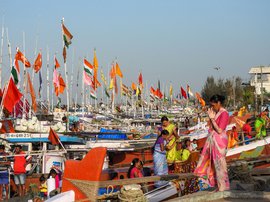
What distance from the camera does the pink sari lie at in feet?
23.7

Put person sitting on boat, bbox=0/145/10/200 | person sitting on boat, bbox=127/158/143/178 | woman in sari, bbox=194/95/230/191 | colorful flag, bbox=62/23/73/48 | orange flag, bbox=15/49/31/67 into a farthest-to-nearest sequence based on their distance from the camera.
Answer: orange flag, bbox=15/49/31/67
colorful flag, bbox=62/23/73/48
person sitting on boat, bbox=0/145/10/200
person sitting on boat, bbox=127/158/143/178
woman in sari, bbox=194/95/230/191

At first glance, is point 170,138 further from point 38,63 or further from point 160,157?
point 38,63

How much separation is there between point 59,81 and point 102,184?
25.1 metres

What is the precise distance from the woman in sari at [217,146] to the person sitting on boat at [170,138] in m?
3.17

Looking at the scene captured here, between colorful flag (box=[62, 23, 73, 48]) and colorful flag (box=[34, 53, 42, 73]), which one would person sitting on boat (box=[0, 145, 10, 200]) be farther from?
colorful flag (box=[34, 53, 42, 73])

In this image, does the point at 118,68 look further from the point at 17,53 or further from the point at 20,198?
Result: the point at 20,198

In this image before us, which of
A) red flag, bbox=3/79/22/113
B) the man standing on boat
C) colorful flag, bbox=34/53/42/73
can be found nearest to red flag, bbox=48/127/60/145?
the man standing on boat

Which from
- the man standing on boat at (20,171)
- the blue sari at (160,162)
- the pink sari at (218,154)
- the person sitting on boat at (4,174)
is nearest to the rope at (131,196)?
the pink sari at (218,154)

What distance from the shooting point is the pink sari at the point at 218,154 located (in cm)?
724

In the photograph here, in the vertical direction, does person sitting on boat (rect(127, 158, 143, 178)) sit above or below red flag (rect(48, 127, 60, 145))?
below

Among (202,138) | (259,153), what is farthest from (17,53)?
(259,153)

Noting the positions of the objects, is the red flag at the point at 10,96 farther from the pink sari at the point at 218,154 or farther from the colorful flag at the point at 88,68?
the colorful flag at the point at 88,68

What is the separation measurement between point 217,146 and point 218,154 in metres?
0.12

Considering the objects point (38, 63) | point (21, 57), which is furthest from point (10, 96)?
point (38, 63)
